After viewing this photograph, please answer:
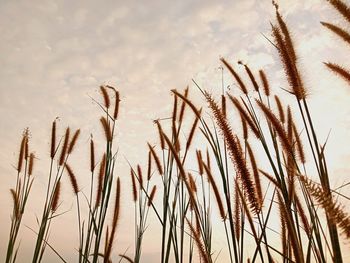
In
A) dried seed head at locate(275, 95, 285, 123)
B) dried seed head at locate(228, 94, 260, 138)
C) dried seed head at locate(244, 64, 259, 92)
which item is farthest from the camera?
dried seed head at locate(275, 95, 285, 123)

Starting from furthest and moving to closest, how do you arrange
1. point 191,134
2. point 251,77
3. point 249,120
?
point 191,134, point 251,77, point 249,120

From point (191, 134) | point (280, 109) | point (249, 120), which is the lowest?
point (249, 120)

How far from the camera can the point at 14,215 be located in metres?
4.16

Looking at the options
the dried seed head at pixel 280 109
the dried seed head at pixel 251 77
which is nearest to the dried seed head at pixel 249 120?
the dried seed head at pixel 251 77

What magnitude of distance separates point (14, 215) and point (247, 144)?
2.80 m

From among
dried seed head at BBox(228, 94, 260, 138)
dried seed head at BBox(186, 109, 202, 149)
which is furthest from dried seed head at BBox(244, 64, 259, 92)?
dried seed head at BBox(228, 94, 260, 138)

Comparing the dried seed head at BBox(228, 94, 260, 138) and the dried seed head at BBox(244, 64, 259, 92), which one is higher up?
the dried seed head at BBox(244, 64, 259, 92)

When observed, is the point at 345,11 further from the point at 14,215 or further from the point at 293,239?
the point at 14,215

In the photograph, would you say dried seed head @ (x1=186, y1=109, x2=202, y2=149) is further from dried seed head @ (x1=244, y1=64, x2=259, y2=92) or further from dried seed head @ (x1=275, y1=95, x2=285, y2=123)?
dried seed head @ (x1=275, y1=95, x2=285, y2=123)

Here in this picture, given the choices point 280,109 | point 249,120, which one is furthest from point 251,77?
point 249,120

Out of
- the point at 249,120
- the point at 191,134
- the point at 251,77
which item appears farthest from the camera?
the point at 191,134

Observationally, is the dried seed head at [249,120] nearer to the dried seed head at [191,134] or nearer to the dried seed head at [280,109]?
the dried seed head at [191,134]

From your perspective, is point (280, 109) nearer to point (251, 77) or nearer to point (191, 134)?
point (251, 77)

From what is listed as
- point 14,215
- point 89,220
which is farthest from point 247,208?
point 14,215
